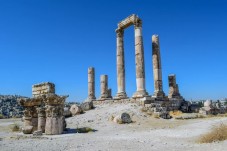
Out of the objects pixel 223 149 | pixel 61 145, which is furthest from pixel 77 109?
pixel 223 149

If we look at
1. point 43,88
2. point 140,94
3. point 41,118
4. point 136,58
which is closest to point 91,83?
point 136,58

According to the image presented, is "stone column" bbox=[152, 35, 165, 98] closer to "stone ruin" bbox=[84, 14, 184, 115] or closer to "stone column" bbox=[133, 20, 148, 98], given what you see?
"stone ruin" bbox=[84, 14, 184, 115]

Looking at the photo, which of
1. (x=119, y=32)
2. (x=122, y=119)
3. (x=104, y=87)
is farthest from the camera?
(x=104, y=87)

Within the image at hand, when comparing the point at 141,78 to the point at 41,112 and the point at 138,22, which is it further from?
the point at 41,112

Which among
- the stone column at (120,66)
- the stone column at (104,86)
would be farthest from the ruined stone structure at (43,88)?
the stone column at (104,86)

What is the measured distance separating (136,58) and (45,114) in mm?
13951

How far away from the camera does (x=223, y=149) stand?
8508 mm

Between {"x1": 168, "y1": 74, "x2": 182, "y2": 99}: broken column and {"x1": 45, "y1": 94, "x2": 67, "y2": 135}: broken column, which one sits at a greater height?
{"x1": 168, "y1": 74, "x2": 182, "y2": 99}: broken column

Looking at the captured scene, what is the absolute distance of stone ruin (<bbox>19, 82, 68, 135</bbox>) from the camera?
15.3 m

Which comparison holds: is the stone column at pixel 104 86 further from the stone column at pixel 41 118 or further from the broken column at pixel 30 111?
the stone column at pixel 41 118

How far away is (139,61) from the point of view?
2794 cm

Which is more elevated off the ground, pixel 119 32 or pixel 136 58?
pixel 119 32

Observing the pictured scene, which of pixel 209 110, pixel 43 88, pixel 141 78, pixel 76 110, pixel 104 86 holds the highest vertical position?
pixel 141 78

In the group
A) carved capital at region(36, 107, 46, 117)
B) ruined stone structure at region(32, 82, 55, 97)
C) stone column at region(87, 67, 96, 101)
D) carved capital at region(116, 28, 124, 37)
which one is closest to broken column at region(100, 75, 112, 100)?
stone column at region(87, 67, 96, 101)
